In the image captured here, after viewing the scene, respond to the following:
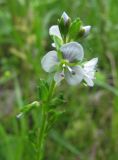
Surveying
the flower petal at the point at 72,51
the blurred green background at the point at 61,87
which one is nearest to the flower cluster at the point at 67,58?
the flower petal at the point at 72,51

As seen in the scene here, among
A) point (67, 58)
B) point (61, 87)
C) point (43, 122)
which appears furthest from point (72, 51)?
point (61, 87)

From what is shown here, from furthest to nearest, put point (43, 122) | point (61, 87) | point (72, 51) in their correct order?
1. point (61, 87)
2. point (43, 122)
3. point (72, 51)

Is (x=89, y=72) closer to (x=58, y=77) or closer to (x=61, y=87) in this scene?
(x=58, y=77)

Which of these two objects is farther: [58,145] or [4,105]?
[4,105]

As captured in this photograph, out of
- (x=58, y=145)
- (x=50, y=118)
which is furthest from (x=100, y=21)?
(x=50, y=118)

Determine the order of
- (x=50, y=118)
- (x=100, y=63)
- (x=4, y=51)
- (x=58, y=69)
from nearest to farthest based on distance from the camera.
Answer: (x=58, y=69), (x=50, y=118), (x=100, y=63), (x=4, y=51)

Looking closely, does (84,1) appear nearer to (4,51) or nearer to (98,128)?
(4,51)

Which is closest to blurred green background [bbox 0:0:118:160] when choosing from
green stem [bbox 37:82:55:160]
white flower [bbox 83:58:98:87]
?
green stem [bbox 37:82:55:160]
